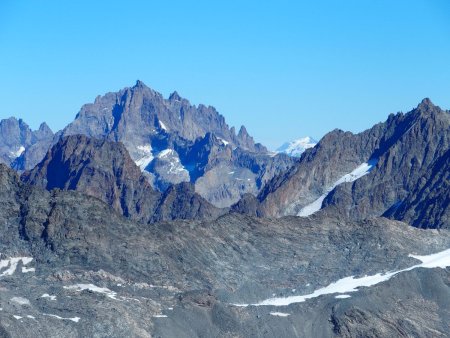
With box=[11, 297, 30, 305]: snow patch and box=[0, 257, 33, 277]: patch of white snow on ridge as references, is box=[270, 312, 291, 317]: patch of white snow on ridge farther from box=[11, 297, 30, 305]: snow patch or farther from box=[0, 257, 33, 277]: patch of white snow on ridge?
box=[11, 297, 30, 305]: snow patch

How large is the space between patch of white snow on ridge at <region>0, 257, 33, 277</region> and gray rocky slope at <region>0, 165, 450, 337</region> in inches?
8.0

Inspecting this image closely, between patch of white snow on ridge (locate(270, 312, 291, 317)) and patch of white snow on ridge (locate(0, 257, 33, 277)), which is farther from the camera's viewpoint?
patch of white snow on ridge (locate(270, 312, 291, 317))

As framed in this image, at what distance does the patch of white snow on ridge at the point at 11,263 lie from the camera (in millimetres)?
169100

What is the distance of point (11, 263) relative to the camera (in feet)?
565

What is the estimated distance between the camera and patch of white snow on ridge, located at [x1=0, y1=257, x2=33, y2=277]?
555 feet

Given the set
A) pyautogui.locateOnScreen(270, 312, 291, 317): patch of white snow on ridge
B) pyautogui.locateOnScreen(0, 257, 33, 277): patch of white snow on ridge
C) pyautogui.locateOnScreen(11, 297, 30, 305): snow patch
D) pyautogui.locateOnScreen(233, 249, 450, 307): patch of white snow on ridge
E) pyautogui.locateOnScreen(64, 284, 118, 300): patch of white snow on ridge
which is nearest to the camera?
pyautogui.locateOnScreen(11, 297, 30, 305): snow patch

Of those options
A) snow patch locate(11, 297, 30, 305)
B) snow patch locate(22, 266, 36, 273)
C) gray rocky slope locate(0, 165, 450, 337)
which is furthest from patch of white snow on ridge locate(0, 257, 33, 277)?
snow patch locate(11, 297, 30, 305)

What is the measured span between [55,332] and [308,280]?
53578 mm

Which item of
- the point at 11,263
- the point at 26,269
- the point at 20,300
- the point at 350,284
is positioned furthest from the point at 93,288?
the point at 350,284

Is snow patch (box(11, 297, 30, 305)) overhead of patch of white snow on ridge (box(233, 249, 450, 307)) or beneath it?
beneath

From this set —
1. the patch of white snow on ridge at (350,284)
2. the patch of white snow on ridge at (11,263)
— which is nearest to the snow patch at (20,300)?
the patch of white snow on ridge at (11,263)

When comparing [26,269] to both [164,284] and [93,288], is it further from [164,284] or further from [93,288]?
[164,284]

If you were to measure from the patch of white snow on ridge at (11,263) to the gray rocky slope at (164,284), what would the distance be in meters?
0.20

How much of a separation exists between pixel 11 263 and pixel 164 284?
21.9 meters
